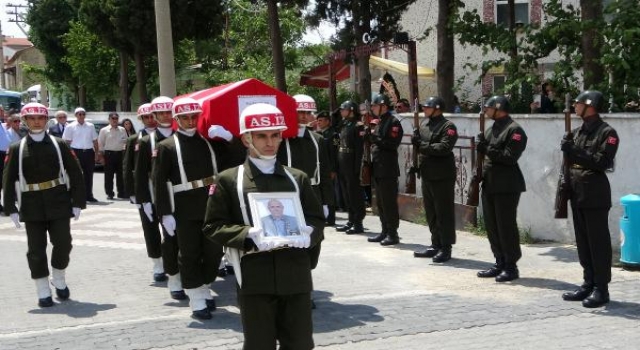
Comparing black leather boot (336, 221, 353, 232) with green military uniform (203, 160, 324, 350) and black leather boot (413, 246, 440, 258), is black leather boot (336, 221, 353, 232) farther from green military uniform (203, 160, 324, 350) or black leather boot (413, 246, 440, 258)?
green military uniform (203, 160, 324, 350)

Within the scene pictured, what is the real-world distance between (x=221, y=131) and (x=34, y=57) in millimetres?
86783

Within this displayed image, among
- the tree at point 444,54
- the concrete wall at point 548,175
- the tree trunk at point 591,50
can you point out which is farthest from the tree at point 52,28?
the concrete wall at point 548,175

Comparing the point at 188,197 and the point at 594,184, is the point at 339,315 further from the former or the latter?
the point at 594,184

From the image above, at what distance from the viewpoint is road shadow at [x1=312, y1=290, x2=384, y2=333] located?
698cm

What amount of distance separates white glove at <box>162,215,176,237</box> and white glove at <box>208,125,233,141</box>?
840 mm

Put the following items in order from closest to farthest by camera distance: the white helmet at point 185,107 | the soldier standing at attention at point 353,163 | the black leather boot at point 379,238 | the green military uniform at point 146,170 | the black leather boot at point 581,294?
the white helmet at point 185,107 < the black leather boot at point 581,294 < the green military uniform at point 146,170 < the black leather boot at point 379,238 < the soldier standing at attention at point 353,163

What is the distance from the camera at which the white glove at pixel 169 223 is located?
7.36 meters

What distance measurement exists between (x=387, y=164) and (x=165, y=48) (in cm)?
545

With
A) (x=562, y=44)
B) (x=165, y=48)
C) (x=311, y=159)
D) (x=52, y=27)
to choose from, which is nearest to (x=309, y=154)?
(x=311, y=159)

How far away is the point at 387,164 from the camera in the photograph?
11.0m

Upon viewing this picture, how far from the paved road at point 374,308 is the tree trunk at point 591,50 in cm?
270

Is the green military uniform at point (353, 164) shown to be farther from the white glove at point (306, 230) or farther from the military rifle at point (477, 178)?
the white glove at point (306, 230)

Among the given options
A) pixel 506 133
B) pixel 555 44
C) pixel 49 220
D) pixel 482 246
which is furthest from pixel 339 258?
pixel 555 44

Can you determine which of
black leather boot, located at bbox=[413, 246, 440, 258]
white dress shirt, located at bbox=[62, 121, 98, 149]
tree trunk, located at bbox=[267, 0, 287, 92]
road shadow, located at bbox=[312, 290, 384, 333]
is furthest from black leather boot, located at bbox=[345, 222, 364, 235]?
tree trunk, located at bbox=[267, 0, 287, 92]
